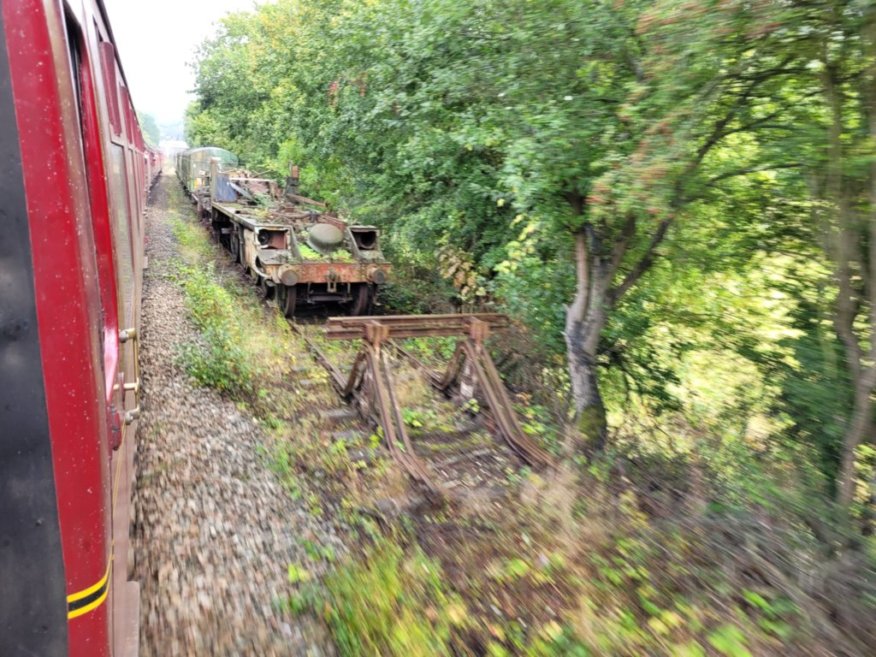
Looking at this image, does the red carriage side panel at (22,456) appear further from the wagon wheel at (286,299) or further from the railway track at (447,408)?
the wagon wheel at (286,299)

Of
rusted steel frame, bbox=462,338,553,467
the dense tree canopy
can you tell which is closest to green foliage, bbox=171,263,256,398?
rusted steel frame, bbox=462,338,553,467

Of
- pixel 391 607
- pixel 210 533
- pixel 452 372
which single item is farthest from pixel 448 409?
pixel 391 607

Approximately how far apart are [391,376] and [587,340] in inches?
85.7

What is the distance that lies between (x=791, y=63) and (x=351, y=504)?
178 inches

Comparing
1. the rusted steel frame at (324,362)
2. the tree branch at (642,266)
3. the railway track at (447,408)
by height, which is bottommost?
the rusted steel frame at (324,362)

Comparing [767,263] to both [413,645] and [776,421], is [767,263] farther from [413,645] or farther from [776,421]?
[413,645]

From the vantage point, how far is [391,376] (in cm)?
627

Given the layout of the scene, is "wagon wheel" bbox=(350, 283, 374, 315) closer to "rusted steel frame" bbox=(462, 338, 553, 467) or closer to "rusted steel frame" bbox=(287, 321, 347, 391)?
"rusted steel frame" bbox=(287, 321, 347, 391)

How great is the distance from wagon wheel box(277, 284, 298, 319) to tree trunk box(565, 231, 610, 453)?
531 centimetres

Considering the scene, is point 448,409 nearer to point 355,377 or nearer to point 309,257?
point 355,377

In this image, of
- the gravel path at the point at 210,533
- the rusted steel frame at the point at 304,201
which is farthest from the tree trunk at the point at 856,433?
the rusted steel frame at the point at 304,201

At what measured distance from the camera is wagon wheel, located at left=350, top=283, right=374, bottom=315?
426 inches

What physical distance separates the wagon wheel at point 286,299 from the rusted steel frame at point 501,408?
15.0 feet

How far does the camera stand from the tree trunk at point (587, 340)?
248 inches
